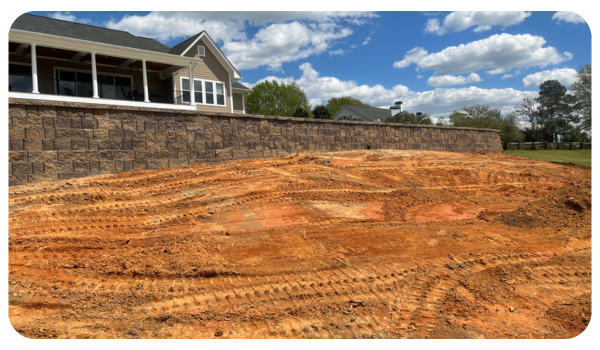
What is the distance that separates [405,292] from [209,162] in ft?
23.7

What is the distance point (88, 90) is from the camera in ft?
59.9

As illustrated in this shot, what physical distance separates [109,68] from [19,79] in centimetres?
424

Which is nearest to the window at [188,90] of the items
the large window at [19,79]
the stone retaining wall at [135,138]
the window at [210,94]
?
the window at [210,94]

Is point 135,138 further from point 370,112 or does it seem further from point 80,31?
point 370,112

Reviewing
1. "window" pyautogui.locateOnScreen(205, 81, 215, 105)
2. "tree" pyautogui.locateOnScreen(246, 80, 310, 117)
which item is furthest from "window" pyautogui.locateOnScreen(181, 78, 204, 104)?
"tree" pyautogui.locateOnScreen(246, 80, 310, 117)

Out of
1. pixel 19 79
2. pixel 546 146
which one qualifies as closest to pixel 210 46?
pixel 19 79

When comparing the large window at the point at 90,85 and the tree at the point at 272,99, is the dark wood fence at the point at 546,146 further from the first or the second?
the large window at the point at 90,85

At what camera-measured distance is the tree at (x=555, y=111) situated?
113ft

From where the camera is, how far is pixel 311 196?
7.75 m

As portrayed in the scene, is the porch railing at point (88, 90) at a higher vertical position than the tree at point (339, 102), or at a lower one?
lower

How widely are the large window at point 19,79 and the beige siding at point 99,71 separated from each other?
314mm

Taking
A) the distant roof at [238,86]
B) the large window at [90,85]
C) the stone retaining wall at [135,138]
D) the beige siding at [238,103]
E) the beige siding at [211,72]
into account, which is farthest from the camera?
the beige siding at [238,103]
